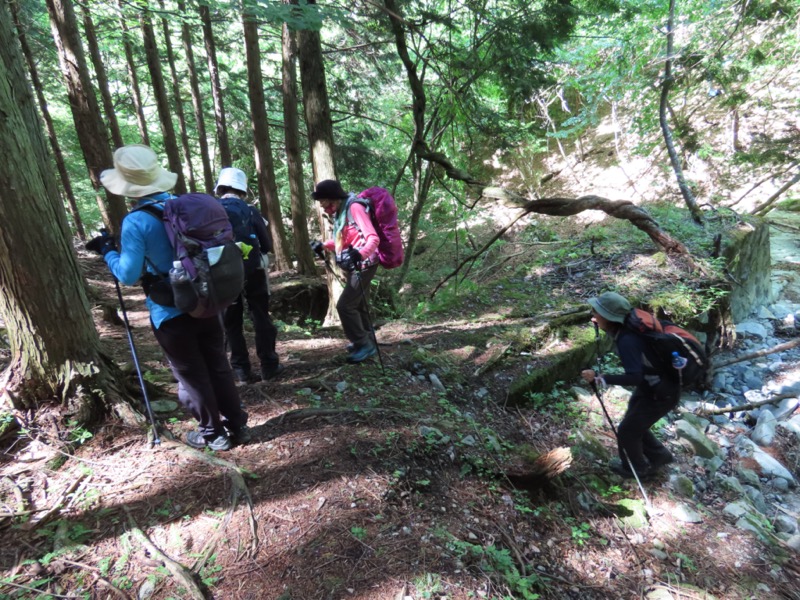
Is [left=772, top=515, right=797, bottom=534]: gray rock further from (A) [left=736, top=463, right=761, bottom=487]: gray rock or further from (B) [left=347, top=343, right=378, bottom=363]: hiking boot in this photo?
(B) [left=347, top=343, right=378, bottom=363]: hiking boot

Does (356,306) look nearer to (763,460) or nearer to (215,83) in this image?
(763,460)

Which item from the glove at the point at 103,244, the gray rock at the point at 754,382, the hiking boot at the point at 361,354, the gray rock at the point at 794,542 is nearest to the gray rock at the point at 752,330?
the gray rock at the point at 754,382

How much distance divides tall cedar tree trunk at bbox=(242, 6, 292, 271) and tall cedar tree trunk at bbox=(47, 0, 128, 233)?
3591 mm

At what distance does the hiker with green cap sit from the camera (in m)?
4.00

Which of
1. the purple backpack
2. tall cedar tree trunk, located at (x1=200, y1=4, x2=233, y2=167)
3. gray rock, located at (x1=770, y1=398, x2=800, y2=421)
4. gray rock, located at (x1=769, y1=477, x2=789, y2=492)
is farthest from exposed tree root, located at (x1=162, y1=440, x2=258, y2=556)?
tall cedar tree trunk, located at (x1=200, y1=4, x2=233, y2=167)

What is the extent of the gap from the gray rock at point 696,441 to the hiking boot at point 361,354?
168 inches

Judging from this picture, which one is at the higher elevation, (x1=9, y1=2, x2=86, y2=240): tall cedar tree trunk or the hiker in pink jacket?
(x1=9, y1=2, x2=86, y2=240): tall cedar tree trunk

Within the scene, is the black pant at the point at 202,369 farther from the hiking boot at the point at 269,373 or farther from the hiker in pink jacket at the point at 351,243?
the hiker in pink jacket at the point at 351,243

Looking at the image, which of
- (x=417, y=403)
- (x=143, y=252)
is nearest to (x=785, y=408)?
(x=417, y=403)

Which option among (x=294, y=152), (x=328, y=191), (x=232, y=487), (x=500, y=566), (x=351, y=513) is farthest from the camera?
(x=294, y=152)

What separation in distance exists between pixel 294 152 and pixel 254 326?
6921 millimetres

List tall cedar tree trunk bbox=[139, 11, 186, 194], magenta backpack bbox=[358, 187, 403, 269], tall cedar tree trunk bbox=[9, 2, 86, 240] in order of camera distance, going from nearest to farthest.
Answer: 1. magenta backpack bbox=[358, 187, 403, 269]
2. tall cedar tree trunk bbox=[9, 2, 86, 240]
3. tall cedar tree trunk bbox=[139, 11, 186, 194]

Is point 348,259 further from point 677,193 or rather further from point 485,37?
point 677,193

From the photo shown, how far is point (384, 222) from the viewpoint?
4.57 metres
